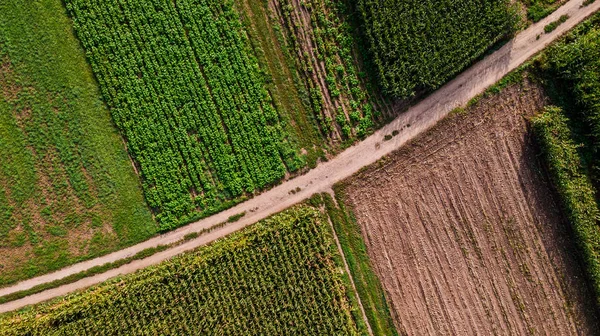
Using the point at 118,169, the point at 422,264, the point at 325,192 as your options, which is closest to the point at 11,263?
the point at 118,169

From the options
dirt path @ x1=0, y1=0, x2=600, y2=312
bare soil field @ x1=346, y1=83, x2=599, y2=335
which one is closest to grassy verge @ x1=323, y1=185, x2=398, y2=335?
bare soil field @ x1=346, y1=83, x2=599, y2=335

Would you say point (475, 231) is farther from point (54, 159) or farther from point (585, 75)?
point (54, 159)

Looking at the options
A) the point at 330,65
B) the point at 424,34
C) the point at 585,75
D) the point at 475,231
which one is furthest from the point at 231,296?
the point at 585,75

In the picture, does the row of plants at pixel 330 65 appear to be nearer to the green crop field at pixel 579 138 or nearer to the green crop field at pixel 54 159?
the green crop field at pixel 579 138

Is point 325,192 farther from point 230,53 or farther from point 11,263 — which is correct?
point 11,263

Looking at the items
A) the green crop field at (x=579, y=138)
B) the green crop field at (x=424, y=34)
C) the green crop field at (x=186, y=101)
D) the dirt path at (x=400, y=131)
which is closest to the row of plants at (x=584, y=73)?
the green crop field at (x=579, y=138)
